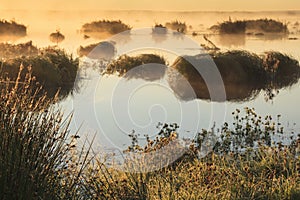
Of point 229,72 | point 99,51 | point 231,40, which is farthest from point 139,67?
point 231,40

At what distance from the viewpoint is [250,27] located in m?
27.8

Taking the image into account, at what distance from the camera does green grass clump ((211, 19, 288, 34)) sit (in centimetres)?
2569

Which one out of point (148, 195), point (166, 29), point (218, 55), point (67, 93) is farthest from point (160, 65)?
point (148, 195)

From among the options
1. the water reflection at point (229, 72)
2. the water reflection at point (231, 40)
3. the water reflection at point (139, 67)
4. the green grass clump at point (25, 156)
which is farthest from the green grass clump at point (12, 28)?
the green grass clump at point (25, 156)

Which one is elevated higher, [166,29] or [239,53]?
[166,29]

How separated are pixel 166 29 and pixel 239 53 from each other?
11207 millimetres

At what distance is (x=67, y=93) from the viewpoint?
45.1 ft

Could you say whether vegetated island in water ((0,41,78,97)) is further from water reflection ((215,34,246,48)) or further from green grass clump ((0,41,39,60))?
water reflection ((215,34,246,48))

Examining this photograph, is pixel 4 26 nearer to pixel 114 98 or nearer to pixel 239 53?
pixel 239 53

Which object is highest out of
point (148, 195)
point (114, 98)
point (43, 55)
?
point (43, 55)

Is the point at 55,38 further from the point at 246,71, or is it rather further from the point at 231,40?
the point at 246,71

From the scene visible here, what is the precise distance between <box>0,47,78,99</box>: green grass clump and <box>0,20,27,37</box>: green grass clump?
8.08 meters

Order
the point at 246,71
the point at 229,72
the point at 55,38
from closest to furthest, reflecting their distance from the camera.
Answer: the point at 229,72
the point at 246,71
the point at 55,38

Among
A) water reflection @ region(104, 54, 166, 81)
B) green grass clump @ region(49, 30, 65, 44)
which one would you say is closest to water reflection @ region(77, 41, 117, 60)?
water reflection @ region(104, 54, 166, 81)
